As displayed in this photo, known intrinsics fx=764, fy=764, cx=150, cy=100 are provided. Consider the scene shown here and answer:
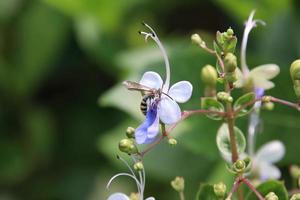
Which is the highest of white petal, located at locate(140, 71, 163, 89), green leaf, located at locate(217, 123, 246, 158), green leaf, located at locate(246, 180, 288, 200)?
white petal, located at locate(140, 71, 163, 89)

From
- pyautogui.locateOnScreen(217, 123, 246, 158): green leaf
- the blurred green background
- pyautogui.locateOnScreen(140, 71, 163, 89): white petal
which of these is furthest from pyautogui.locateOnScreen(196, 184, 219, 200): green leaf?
the blurred green background

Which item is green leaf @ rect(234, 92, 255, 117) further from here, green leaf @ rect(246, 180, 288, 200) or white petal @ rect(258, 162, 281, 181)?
white petal @ rect(258, 162, 281, 181)

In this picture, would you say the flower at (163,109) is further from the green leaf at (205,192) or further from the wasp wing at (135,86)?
the green leaf at (205,192)

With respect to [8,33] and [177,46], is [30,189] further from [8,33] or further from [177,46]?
[177,46]

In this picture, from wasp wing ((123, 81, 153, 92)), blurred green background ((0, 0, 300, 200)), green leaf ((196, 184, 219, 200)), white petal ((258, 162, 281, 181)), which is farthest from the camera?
blurred green background ((0, 0, 300, 200))

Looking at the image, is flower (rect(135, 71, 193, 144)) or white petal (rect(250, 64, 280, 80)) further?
white petal (rect(250, 64, 280, 80))

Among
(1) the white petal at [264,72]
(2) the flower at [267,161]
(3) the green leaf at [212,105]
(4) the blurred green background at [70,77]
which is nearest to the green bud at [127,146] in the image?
(3) the green leaf at [212,105]
